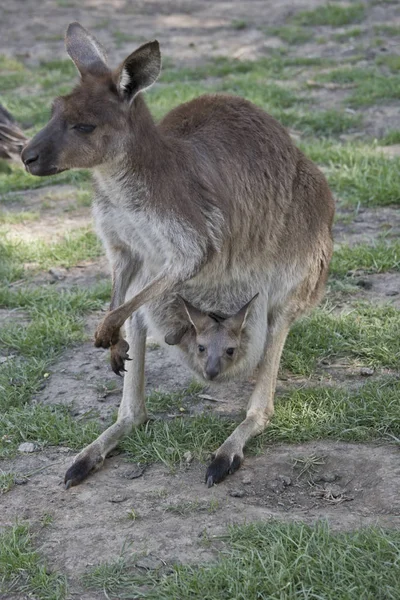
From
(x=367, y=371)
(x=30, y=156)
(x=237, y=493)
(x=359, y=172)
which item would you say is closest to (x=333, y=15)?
(x=359, y=172)

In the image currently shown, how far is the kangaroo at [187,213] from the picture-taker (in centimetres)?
Answer: 322

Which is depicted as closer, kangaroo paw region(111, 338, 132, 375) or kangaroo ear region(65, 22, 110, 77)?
kangaroo ear region(65, 22, 110, 77)

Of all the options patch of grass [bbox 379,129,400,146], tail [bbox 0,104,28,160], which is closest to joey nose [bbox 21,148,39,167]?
tail [bbox 0,104,28,160]

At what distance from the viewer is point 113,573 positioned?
280 centimetres

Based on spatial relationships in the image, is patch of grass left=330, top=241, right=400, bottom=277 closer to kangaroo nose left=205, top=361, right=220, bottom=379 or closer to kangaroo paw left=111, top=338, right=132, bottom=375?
kangaroo nose left=205, top=361, right=220, bottom=379

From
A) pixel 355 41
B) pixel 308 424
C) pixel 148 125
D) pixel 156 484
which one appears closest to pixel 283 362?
pixel 308 424

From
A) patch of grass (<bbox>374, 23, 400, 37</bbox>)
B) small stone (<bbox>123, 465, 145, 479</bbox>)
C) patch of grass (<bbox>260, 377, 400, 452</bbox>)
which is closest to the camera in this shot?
small stone (<bbox>123, 465, 145, 479</bbox>)

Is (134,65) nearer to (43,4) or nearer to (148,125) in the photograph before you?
(148,125)

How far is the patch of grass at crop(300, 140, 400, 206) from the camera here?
5664 mm

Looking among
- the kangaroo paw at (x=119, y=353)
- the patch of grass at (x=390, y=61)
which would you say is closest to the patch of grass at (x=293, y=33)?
the patch of grass at (x=390, y=61)

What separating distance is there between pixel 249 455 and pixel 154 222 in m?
0.95

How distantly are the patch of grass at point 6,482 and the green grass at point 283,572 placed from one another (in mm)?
654

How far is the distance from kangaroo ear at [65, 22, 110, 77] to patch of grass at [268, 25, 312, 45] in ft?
21.0

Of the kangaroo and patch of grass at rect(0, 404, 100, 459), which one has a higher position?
the kangaroo
